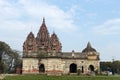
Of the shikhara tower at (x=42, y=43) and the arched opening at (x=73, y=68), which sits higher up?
the shikhara tower at (x=42, y=43)

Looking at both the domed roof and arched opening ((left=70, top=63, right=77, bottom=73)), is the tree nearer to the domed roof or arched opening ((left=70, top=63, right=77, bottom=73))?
arched opening ((left=70, top=63, right=77, bottom=73))

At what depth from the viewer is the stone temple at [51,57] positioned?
69375mm

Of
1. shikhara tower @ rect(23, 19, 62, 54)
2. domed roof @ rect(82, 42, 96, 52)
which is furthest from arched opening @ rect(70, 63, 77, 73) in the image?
shikhara tower @ rect(23, 19, 62, 54)

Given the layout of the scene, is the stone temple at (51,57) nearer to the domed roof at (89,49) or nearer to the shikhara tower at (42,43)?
the shikhara tower at (42,43)

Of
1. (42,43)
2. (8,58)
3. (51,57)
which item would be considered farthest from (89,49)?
(8,58)

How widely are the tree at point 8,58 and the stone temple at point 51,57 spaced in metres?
6.13

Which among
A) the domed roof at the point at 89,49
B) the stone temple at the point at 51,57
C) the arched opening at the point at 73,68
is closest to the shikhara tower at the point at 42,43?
the stone temple at the point at 51,57

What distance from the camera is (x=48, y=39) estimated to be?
72.3 metres

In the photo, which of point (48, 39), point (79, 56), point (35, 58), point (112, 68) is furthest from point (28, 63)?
point (112, 68)

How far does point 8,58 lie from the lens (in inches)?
3145

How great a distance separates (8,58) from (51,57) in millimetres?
15464

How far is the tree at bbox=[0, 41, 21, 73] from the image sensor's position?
74250 millimetres

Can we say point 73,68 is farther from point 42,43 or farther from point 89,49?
point 42,43

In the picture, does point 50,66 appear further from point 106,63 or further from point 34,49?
point 106,63
